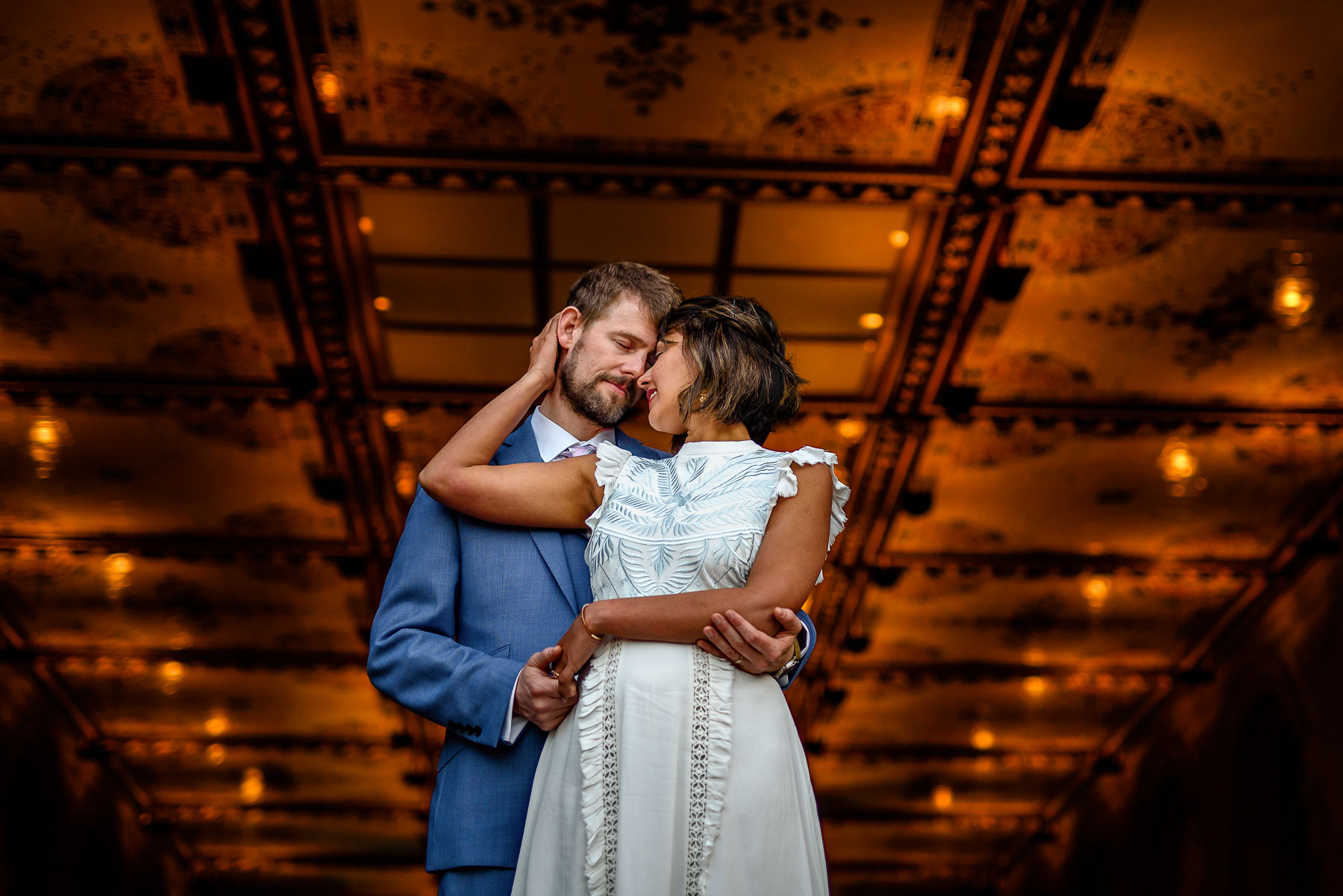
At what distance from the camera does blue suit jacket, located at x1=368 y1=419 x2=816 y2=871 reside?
2418mm

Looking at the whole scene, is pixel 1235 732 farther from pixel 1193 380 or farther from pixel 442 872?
pixel 442 872

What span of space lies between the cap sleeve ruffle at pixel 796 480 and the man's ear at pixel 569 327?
0.78 m

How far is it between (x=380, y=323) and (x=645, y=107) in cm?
278

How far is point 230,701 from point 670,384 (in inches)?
583

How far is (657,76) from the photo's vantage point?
21.3ft

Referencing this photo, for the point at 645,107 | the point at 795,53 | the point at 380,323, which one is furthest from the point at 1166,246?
the point at 380,323

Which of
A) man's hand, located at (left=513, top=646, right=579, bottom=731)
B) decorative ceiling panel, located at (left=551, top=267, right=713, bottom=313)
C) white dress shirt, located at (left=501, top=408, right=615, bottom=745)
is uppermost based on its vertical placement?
decorative ceiling panel, located at (left=551, top=267, right=713, bottom=313)

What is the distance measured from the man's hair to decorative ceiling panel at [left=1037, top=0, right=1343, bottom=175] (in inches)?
162

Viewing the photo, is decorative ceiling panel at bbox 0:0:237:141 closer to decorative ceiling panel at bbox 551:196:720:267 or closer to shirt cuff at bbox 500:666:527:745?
decorative ceiling panel at bbox 551:196:720:267

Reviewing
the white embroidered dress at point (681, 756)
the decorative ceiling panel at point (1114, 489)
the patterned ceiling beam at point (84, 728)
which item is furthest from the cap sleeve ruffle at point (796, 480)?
the patterned ceiling beam at point (84, 728)

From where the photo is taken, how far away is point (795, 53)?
20.9 feet

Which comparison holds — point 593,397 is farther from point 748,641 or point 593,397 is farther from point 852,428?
point 852,428

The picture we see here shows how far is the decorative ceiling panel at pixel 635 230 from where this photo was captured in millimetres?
7395

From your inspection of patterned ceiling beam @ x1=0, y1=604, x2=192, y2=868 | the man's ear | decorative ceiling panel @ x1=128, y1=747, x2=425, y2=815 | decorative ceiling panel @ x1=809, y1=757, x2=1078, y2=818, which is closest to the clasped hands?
the man's ear
